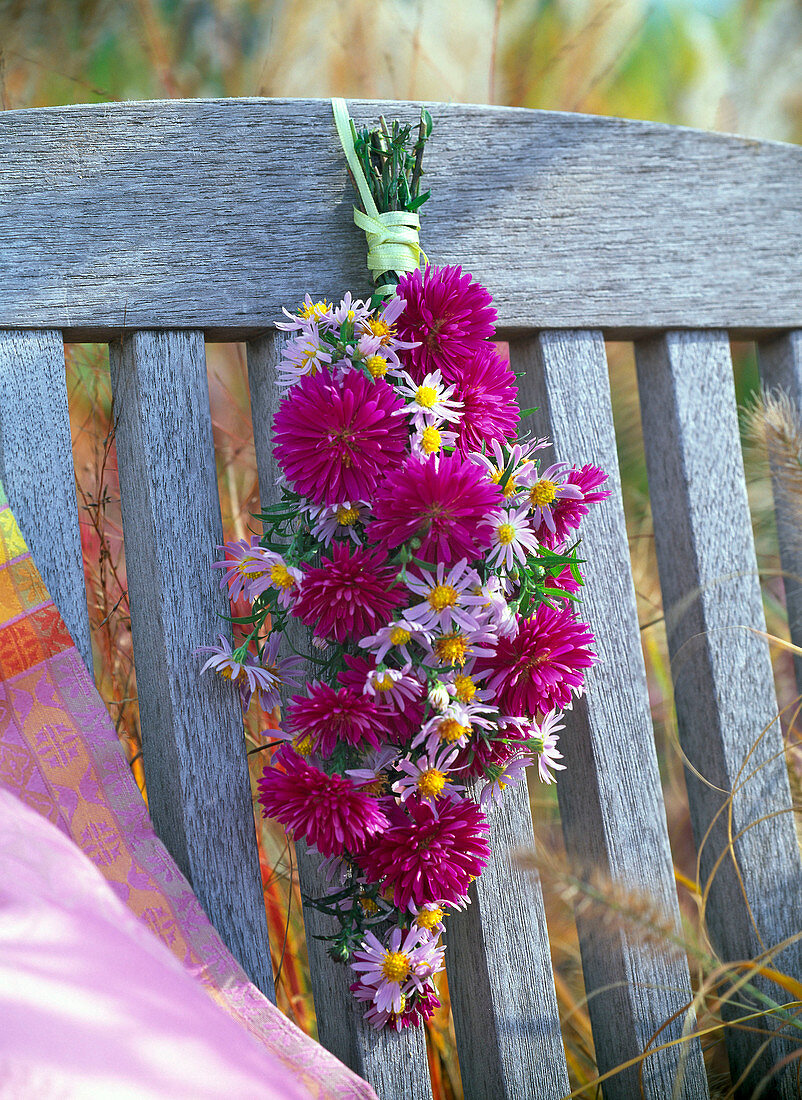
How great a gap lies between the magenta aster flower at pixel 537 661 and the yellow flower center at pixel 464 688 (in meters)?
0.03

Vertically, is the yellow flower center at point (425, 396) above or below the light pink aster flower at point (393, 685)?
above

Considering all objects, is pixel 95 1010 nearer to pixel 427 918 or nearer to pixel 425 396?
pixel 427 918

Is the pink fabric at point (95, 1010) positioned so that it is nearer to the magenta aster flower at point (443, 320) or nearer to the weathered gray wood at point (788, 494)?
the magenta aster flower at point (443, 320)

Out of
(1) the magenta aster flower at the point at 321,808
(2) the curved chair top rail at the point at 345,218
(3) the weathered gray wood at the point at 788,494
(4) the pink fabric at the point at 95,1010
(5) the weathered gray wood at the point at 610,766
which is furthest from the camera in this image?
(3) the weathered gray wood at the point at 788,494

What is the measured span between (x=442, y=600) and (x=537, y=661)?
0.31 ft

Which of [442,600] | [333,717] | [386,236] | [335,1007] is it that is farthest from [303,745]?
[386,236]

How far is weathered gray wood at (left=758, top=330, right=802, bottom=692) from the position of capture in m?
0.93

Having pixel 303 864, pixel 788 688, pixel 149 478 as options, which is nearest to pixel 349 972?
pixel 303 864

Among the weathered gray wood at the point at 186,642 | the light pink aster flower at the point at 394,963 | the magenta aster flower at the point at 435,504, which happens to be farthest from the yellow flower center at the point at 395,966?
the magenta aster flower at the point at 435,504

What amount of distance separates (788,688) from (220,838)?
138cm

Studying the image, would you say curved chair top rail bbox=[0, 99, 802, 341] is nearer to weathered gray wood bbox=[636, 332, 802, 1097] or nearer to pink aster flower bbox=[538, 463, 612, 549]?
weathered gray wood bbox=[636, 332, 802, 1097]

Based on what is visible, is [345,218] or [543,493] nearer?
[543,493]

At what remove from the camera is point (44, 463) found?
26.8 inches

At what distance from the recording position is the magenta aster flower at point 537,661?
644mm
